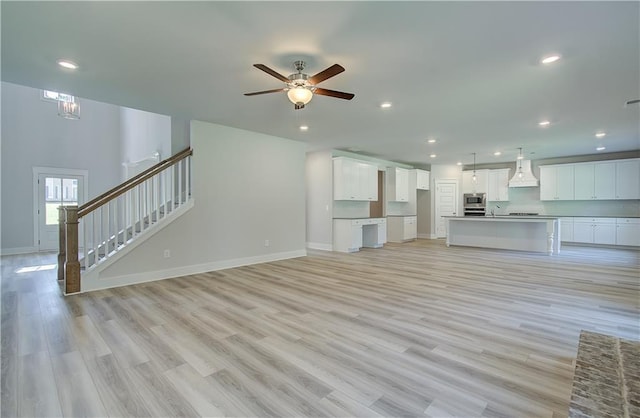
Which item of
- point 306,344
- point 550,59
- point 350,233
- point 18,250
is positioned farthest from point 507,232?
point 18,250

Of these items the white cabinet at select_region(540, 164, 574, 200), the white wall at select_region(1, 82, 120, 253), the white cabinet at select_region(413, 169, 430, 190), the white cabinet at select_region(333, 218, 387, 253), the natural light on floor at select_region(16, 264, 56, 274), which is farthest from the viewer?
the white cabinet at select_region(413, 169, 430, 190)

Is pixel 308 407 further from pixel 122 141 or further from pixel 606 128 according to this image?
pixel 122 141

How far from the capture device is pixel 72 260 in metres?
4.08

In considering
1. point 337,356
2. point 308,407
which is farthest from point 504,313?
point 308,407

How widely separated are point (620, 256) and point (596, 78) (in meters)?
5.70

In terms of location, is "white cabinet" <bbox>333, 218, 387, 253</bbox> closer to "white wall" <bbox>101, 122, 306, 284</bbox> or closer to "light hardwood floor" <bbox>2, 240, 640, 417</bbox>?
"white wall" <bbox>101, 122, 306, 284</bbox>

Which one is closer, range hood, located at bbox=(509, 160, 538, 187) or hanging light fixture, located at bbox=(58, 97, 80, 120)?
hanging light fixture, located at bbox=(58, 97, 80, 120)

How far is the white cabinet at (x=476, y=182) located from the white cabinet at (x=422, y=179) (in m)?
1.47

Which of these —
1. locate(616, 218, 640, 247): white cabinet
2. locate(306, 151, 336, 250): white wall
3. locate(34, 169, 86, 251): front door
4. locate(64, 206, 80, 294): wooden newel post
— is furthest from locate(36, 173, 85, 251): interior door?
locate(616, 218, 640, 247): white cabinet

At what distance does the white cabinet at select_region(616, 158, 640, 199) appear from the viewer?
8073 millimetres

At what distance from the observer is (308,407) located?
69.0 inches

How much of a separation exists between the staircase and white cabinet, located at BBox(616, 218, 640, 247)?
10725 millimetres

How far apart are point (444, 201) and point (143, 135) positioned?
9792mm

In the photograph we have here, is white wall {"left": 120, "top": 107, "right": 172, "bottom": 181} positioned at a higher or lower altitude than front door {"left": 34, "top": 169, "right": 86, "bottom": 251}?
higher
